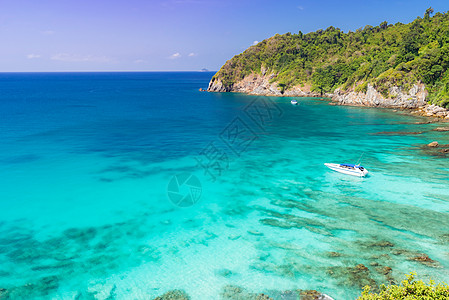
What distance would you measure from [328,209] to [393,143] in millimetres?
40664

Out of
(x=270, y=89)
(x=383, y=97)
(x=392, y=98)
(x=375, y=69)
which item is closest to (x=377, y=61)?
(x=375, y=69)

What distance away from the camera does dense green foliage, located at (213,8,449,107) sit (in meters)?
99.6

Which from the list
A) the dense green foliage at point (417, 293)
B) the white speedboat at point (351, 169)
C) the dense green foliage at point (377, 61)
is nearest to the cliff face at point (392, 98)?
the dense green foliage at point (377, 61)

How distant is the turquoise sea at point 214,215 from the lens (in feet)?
78.8

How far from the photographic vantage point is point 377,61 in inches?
5098

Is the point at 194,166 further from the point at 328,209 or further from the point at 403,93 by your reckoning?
the point at 403,93

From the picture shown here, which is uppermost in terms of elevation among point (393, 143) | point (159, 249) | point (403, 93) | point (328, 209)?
point (403, 93)

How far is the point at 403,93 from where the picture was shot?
4218 inches

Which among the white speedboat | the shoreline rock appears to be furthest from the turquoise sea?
the shoreline rock

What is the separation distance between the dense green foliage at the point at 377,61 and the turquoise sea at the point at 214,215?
154 ft

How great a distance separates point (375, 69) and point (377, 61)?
7236 millimetres

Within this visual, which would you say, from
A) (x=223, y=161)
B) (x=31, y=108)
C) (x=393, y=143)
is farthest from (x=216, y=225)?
(x=31, y=108)

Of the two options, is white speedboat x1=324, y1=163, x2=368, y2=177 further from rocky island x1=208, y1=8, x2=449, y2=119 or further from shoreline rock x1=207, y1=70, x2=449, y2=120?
rocky island x1=208, y1=8, x2=449, y2=119

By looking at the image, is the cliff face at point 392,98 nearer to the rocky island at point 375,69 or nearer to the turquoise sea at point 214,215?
the rocky island at point 375,69
